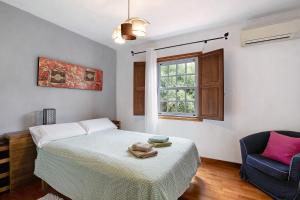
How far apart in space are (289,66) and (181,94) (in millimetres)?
1807

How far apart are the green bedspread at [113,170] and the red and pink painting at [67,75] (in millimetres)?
1160

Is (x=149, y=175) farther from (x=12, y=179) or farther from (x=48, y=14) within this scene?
(x=48, y=14)

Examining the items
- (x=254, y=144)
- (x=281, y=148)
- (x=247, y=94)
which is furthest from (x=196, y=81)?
(x=281, y=148)

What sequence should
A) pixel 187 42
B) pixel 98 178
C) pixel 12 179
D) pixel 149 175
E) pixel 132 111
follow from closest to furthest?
1. pixel 149 175
2. pixel 98 178
3. pixel 12 179
4. pixel 187 42
5. pixel 132 111

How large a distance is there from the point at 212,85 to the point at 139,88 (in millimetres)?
1608

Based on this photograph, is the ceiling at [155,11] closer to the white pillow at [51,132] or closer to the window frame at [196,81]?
the window frame at [196,81]

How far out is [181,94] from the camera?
3.40 metres

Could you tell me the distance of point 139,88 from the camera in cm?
364

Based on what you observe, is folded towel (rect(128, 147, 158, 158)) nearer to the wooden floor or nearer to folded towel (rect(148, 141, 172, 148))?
folded towel (rect(148, 141, 172, 148))

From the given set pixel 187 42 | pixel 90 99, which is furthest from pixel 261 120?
pixel 90 99

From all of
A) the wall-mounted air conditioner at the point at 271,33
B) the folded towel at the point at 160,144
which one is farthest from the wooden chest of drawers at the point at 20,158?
the wall-mounted air conditioner at the point at 271,33

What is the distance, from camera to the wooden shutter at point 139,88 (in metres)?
3.62

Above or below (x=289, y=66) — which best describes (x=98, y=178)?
below

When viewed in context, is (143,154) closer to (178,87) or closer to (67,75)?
(178,87)
